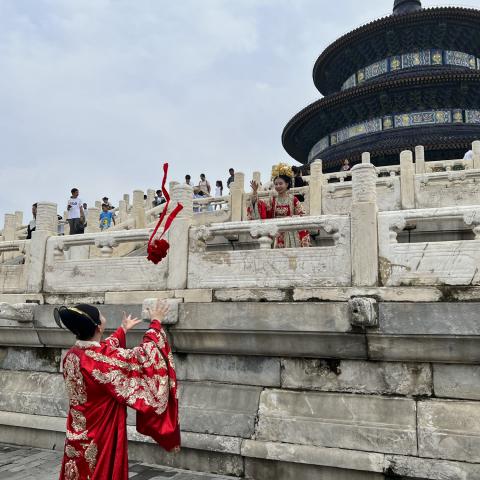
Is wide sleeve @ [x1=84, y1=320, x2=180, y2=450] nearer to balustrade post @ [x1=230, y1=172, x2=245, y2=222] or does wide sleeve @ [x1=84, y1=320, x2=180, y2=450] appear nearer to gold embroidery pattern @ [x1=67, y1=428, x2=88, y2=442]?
gold embroidery pattern @ [x1=67, y1=428, x2=88, y2=442]

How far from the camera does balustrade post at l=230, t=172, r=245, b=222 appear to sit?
11.9m

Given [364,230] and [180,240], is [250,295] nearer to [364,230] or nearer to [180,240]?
[180,240]

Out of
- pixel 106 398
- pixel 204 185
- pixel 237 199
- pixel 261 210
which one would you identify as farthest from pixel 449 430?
pixel 204 185

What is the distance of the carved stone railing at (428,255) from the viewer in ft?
15.0

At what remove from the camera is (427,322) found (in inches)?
176

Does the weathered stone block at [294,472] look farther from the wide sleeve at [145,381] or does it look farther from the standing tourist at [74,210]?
Answer: the standing tourist at [74,210]

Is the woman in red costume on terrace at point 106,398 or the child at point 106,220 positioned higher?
the child at point 106,220

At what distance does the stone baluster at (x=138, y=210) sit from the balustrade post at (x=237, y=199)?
2.63m

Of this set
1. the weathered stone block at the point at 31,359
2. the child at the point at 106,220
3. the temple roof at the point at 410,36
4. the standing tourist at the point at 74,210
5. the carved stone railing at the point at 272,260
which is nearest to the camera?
the carved stone railing at the point at 272,260

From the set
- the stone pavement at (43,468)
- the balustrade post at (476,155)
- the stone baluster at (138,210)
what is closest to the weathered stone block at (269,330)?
the stone pavement at (43,468)

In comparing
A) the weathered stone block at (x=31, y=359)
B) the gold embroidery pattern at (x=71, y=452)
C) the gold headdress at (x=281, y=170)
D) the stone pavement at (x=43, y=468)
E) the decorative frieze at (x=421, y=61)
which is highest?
the decorative frieze at (x=421, y=61)

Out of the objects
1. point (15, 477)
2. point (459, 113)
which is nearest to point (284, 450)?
point (15, 477)

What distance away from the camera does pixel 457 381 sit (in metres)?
4.55

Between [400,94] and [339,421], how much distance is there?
2210 cm
